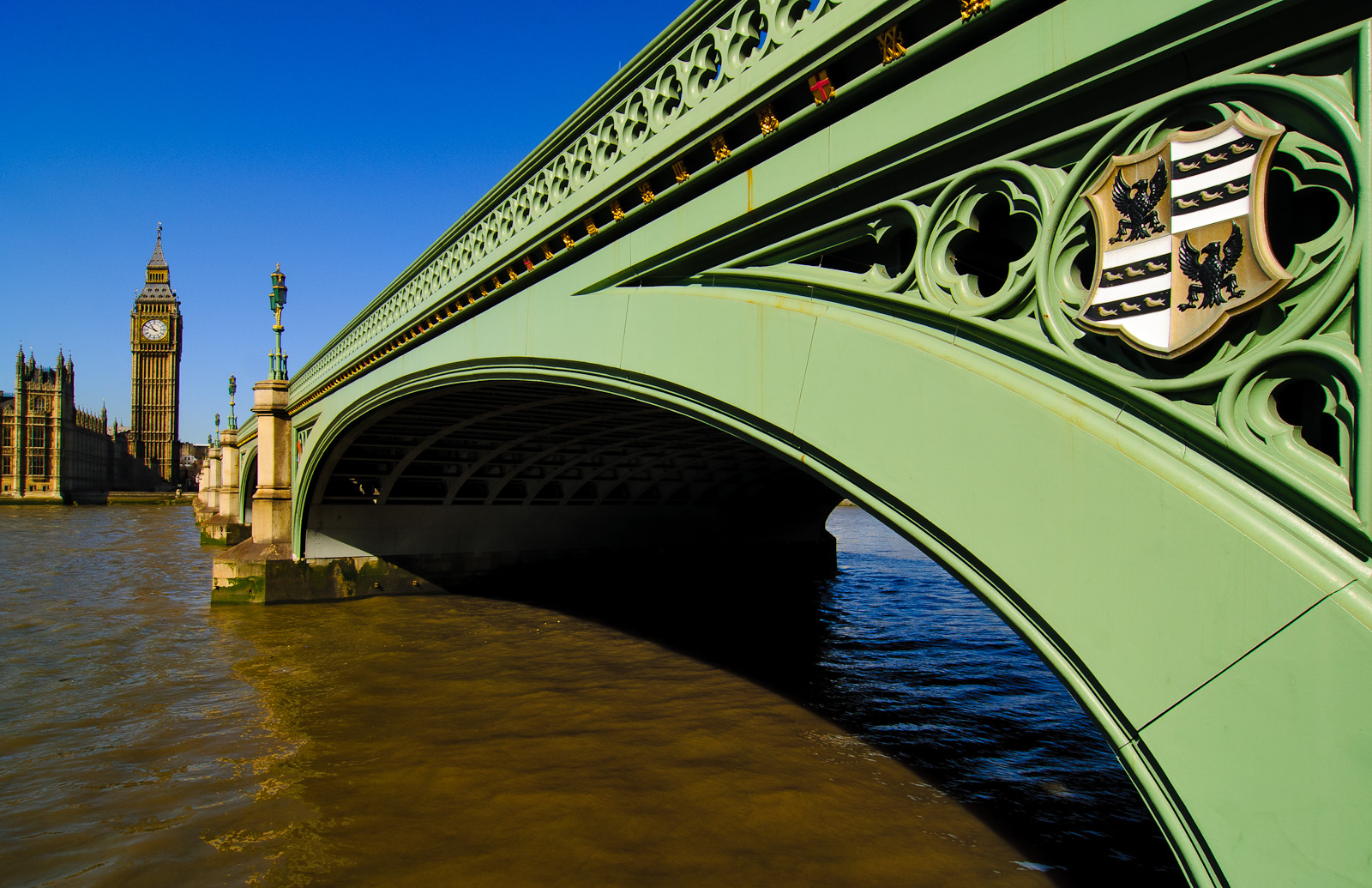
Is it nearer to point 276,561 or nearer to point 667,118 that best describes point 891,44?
point 667,118

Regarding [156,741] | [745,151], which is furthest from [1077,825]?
[156,741]

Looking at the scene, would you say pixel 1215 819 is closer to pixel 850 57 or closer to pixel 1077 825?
pixel 850 57

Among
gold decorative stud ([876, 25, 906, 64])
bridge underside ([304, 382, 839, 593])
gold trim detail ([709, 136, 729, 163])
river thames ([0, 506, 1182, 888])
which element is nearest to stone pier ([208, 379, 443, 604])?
bridge underside ([304, 382, 839, 593])

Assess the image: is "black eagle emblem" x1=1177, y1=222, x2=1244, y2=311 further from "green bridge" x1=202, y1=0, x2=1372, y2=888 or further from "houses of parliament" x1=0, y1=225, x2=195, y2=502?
"houses of parliament" x1=0, y1=225, x2=195, y2=502

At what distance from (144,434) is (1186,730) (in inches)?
4430

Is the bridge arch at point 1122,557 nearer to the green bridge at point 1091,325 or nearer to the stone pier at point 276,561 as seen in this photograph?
the green bridge at point 1091,325

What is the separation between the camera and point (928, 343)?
2.71m

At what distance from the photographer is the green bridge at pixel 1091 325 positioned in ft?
5.77

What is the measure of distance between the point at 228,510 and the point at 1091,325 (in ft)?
121

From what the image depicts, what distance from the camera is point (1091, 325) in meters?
2.12

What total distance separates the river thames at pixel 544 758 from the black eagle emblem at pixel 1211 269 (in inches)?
166

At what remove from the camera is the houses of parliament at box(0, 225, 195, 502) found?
234ft

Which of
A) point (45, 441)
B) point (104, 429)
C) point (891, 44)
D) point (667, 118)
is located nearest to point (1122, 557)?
point (891, 44)

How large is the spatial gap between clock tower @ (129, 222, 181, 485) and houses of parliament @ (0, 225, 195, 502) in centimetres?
10
